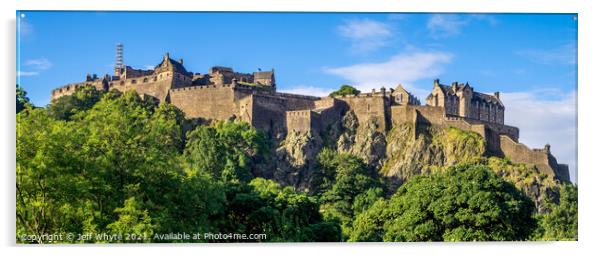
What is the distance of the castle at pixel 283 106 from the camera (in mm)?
62156

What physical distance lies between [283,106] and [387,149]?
7.46 meters

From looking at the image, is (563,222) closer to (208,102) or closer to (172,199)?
(172,199)

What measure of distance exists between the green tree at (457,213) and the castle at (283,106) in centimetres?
2625

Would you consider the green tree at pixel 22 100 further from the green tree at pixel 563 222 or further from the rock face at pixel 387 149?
the rock face at pixel 387 149

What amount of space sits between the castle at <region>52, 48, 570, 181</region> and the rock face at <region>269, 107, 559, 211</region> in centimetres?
56

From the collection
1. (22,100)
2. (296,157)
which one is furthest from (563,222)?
(296,157)

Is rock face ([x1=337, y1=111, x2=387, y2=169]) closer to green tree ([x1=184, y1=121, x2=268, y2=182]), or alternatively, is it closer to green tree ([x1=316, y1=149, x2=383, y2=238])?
green tree ([x1=316, y1=149, x2=383, y2=238])

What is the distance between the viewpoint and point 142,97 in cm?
6450

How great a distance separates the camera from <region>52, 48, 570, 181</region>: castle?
62.2 metres

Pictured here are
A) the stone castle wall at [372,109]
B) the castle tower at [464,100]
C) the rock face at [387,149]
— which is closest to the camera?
the rock face at [387,149]

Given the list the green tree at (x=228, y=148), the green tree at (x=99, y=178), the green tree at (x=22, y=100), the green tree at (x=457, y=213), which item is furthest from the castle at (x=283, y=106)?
the green tree at (x=99, y=178)

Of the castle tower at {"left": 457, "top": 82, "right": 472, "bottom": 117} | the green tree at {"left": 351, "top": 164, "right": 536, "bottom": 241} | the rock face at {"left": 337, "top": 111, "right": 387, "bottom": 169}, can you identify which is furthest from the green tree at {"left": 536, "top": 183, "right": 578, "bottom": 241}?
the castle tower at {"left": 457, "top": 82, "right": 472, "bottom": 117}
